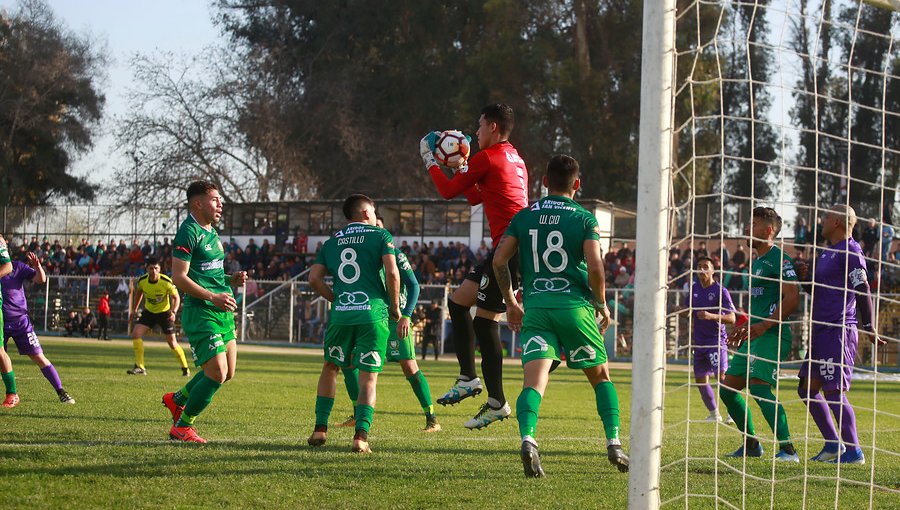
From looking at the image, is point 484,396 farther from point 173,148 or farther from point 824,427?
point 173,148

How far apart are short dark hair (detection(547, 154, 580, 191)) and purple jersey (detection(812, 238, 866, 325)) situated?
271cm

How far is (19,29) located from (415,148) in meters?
22.9

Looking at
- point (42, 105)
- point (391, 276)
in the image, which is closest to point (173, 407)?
point (391, 276)

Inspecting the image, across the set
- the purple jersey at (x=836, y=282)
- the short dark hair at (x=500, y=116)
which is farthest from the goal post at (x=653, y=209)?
the purple jersey at (x=836, y=282)

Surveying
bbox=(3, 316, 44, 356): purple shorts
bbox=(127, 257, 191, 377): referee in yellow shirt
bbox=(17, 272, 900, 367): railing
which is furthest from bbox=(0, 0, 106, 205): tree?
bbox=(3, 316, 44, 356): purple shorts

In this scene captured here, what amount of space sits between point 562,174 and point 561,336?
3.64 ft

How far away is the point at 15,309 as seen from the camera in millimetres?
12125

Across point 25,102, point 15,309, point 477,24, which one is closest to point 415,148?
point 477,24

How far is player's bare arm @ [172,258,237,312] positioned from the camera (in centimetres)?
781

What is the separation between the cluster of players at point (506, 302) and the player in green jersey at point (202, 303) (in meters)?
0.01

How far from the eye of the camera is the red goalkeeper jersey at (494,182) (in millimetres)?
7910

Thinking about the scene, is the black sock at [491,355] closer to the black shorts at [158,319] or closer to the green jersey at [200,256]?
the green jersey at [200,256]

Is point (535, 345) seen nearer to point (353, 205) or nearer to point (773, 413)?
point (353, 205)

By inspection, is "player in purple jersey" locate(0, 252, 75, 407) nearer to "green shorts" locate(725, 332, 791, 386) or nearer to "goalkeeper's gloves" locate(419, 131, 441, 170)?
"goalkeeper's gloves" locate(419, 131, 441, 170)
